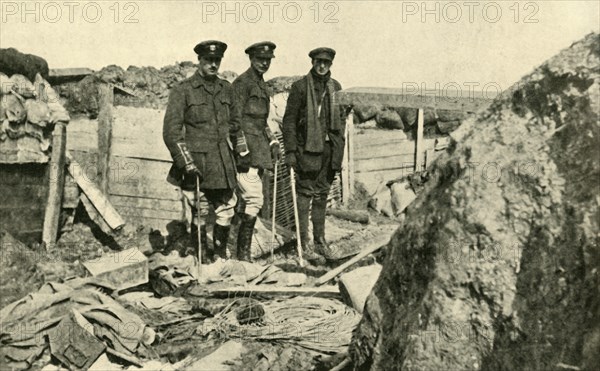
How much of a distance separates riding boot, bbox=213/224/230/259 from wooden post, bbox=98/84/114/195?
99.0 inches

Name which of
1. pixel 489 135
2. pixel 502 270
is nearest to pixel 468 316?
pixel 502 270

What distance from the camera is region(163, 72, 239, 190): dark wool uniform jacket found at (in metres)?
7.14

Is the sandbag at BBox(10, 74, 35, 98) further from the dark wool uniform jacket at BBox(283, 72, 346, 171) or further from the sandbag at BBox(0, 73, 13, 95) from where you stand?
the dark wool uniform jacket at BBox(283, 72, 346, 171)

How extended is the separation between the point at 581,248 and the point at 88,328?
12.2 feet

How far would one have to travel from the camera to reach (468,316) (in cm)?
278

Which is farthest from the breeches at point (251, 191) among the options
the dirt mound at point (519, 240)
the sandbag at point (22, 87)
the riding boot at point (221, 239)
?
the dirt mound at point (519, 240)

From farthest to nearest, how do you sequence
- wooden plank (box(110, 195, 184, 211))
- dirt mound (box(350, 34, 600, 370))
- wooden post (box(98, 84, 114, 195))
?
wooden post (box(98, 84, 114, 195))
wooden plank (box(110, 195, 184, 211))
dirt mound (box(350, 34, 600, 370))

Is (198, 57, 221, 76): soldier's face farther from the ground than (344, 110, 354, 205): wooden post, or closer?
farther from the ground

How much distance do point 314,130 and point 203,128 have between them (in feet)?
4.49

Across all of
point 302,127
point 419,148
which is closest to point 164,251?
point 302,127

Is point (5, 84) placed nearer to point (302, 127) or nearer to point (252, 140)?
point (252, 140)

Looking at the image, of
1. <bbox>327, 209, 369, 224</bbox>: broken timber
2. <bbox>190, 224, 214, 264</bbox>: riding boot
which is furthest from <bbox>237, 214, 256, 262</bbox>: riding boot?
<bbox>327, 209, 369, 224</bbox>: broken timber

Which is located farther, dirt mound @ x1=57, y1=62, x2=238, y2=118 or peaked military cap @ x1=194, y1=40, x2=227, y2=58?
dirt mound @ x1=57, y1=62, x2=238, y2=118

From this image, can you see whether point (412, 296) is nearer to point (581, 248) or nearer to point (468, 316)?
point (468, 316)
